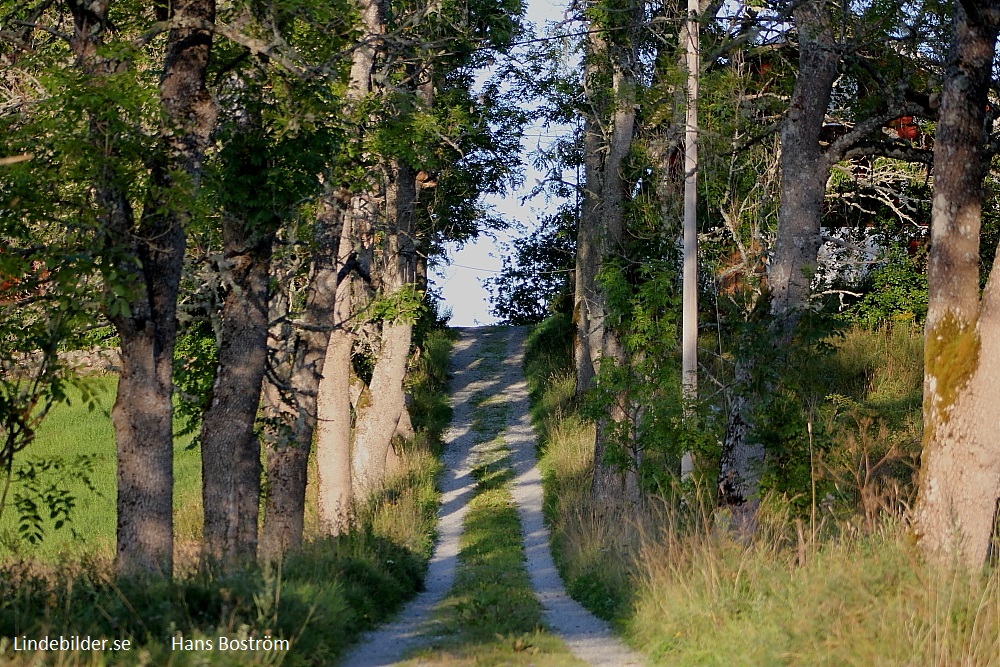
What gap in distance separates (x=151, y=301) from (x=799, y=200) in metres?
6.85

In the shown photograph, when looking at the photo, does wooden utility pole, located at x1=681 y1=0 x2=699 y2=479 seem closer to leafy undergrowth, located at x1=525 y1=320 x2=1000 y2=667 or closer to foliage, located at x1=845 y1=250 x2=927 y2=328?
leafy undergrowth, located at x1=525 y1=320 x2=1000 y2=667

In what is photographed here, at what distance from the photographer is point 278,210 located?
12258mm

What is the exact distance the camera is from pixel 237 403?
12430 millimetres

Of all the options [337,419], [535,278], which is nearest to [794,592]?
[337,419]

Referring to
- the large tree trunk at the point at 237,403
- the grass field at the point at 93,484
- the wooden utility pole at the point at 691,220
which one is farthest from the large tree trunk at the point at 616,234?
the large tree trunk at the point at 237,403

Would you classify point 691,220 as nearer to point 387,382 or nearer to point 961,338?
point 387,382

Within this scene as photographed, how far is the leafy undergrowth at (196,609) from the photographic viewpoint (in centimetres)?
657

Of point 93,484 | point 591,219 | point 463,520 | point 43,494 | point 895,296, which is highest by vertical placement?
point 591,219

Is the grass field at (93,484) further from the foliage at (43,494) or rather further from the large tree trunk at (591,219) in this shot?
the large tree trunk at (591,219)

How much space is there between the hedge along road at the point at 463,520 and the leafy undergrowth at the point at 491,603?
0.27ft

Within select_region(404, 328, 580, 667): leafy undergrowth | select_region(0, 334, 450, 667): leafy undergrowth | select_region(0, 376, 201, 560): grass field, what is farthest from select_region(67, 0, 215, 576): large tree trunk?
select_region(0, 376, 201, 560): grass field

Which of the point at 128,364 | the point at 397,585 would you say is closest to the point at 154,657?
the point at 128,364

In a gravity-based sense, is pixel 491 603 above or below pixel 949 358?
below

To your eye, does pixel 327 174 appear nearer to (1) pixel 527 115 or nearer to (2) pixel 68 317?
(2) pixel 68 317
